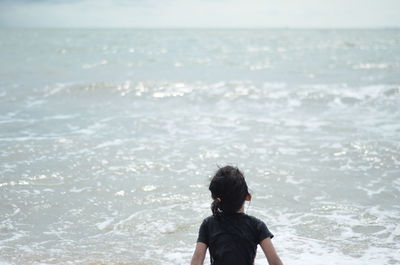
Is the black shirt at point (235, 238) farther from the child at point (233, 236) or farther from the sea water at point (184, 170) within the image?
the sea water at point (184, 170)

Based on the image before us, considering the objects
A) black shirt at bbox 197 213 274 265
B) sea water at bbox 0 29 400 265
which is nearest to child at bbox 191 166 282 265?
black shirt at bbox 197 213 274 265

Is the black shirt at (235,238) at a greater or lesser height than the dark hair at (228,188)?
lesser

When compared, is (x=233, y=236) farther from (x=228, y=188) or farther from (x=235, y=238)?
(x=228, y=188)

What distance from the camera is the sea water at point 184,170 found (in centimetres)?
513

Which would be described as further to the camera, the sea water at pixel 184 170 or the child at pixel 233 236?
the sea water at pixel 184 170

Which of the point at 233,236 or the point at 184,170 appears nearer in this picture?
the point at 233,236

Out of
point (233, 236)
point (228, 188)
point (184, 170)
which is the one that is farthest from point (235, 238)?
point (184, 170)

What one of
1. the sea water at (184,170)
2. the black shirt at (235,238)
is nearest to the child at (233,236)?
the black shirt at (235,238)

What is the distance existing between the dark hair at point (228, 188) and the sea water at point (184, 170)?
6.56 ft

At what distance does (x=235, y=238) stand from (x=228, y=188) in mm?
329

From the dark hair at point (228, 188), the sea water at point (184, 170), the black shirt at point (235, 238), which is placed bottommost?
the black shirt at point (235, 238)

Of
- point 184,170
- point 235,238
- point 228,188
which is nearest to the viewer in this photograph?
point 228,188

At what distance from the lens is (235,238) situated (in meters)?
2.91

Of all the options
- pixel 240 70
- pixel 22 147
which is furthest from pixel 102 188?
pixel 240 70
